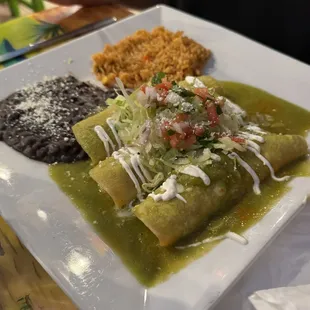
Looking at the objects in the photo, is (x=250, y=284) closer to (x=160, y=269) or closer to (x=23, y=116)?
(x=160, y=269)

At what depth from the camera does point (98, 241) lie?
66.8 inches

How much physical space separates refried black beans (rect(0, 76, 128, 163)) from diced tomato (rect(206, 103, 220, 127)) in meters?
0.64

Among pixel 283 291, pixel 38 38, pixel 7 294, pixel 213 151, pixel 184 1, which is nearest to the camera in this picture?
pixel 283 291

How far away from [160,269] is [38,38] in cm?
201

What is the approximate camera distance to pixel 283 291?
1.46 metres

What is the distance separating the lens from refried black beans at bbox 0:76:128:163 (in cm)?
208

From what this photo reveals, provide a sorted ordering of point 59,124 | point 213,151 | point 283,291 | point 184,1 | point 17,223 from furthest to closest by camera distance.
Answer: point 184,1
point 59,124
point 213,151
point 17,223
point 283,291

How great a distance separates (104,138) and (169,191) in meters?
0.48

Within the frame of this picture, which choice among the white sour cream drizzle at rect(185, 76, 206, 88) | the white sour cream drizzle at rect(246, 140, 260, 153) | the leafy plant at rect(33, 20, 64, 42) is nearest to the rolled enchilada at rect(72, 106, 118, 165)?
the white sour cream drizzle at rect(185, 76, 206, 88)

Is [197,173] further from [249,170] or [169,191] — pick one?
[249,170]

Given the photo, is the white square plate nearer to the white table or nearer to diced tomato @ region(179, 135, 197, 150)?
the white table

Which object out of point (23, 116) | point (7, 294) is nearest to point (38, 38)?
point (23, 116)

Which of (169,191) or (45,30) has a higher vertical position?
(45,30)

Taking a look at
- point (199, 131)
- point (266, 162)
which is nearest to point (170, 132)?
point (199, 131)
